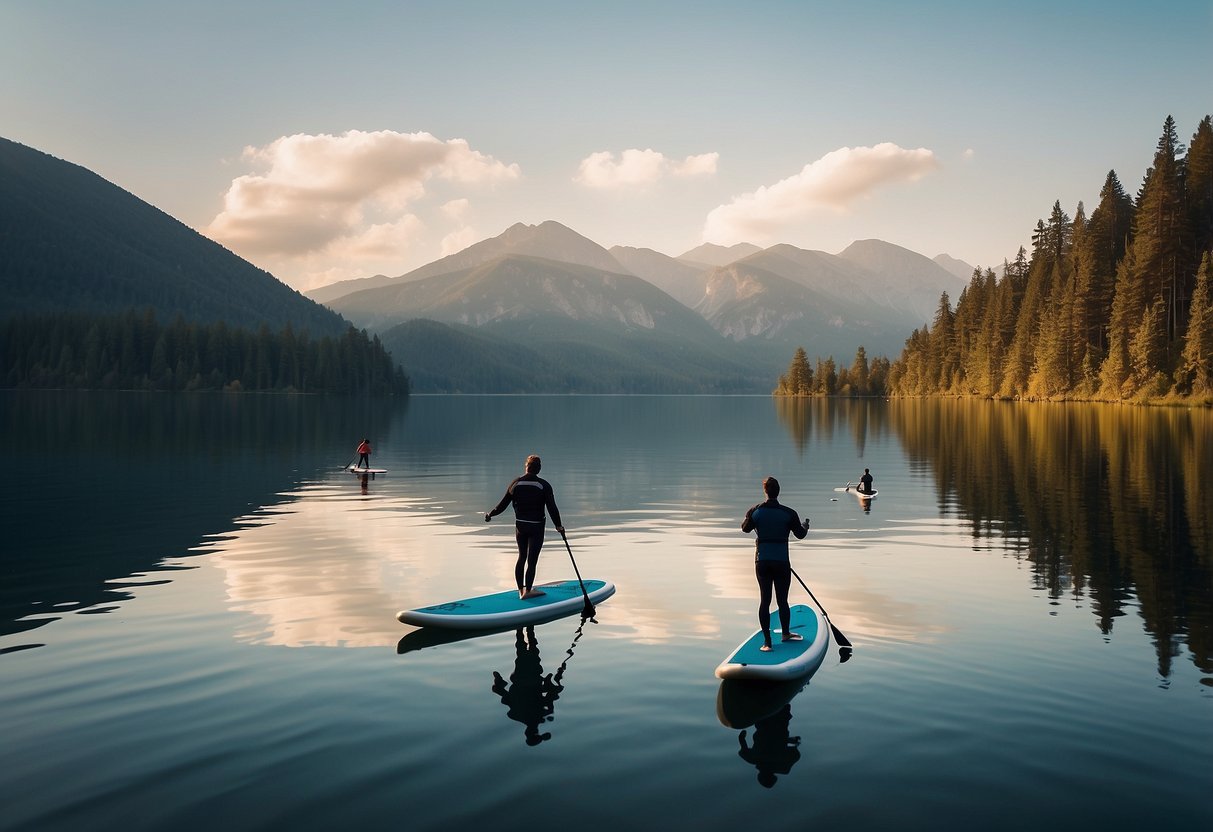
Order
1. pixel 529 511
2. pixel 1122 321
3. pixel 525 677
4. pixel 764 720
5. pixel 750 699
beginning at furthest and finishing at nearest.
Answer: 1. pixel 1122 321
2. pixel 529 511
3. pixel 525 677
4. pixel 750 699
5. pixel 764 720

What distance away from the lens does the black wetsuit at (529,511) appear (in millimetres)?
20531

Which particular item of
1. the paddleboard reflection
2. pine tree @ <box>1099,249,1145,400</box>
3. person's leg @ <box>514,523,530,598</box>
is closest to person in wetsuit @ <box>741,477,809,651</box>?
the paddleboard reflection

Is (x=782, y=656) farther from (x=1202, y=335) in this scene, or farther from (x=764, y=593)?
(x=1202, y=335)

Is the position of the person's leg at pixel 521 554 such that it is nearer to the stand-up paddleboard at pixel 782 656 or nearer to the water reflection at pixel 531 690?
the water reflection at pixel 531 690

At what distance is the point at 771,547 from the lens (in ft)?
54.7

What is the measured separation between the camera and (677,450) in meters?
76.6

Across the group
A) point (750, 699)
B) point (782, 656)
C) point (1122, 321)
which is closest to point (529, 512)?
point (782, 656)

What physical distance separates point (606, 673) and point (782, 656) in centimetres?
320

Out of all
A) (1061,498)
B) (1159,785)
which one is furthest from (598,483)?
(1159,785)

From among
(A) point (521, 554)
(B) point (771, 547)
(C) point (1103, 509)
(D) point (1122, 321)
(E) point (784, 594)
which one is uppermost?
(D) point (1122, 321)

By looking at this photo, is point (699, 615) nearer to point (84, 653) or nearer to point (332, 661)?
point (332, 661)

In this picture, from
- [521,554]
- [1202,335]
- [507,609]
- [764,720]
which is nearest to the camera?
[764,720]

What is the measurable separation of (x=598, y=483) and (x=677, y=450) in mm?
27335

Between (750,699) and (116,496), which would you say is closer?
Answer: (750,699)
